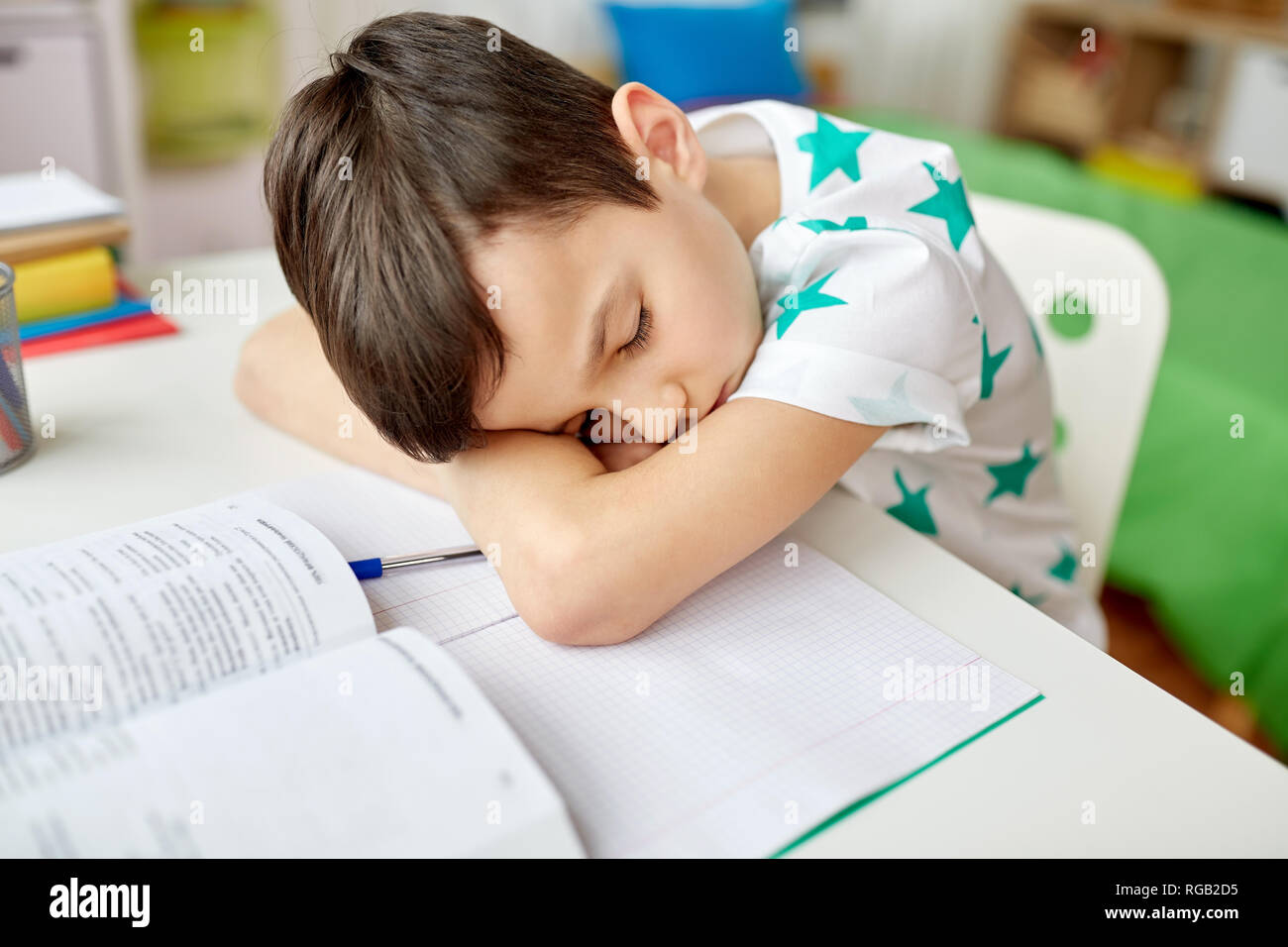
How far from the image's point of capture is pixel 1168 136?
323 cm

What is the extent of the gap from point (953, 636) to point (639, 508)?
186 mm

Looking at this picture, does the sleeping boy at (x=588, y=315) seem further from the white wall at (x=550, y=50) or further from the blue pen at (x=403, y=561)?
the white wall at (x=550, y=50)

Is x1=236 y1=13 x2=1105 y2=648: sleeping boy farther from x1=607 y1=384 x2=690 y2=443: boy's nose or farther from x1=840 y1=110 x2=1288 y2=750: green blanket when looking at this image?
x1=840 y1=110 x2=1288 y2=750: green blanket

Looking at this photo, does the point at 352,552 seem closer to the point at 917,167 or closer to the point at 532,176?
the point at 532,176

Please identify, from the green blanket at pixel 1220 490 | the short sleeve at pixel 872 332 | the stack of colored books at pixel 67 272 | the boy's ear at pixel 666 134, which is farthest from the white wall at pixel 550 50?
the green blanket at pixel 1220 490

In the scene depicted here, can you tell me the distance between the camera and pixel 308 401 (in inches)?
30.0

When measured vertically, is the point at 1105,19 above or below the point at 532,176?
above

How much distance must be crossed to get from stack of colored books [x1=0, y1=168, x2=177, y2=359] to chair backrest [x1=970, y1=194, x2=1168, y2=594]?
79 centimetres

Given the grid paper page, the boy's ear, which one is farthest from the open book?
the boy's ear

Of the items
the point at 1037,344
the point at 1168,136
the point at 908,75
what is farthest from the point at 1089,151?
the point at 1037,344

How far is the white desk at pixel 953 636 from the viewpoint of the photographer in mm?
446

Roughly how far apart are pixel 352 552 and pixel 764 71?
227 centimetres

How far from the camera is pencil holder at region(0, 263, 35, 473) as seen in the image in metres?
0.68

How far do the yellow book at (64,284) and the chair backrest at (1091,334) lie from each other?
32.0 inches
